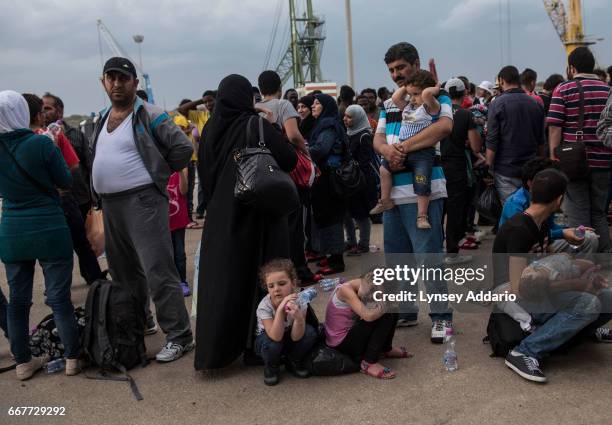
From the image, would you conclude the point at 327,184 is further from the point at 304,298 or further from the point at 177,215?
the point at 304,298

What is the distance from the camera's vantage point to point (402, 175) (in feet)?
12.5

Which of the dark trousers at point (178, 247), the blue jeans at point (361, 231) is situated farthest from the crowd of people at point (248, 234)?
the blue jeans at point (361, 231)

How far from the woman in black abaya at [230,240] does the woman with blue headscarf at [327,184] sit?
6.35 ft

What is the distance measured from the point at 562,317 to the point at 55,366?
3167mm

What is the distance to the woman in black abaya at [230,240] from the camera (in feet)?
11.3

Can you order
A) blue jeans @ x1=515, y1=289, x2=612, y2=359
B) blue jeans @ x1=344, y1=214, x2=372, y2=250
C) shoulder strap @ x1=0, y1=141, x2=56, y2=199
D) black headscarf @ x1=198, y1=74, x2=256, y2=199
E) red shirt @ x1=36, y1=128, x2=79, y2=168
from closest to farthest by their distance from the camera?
blue jeans @ x1=515, y1=289, x2=612, y2=359
shoulder strap @ x1=0, y1=141, x2=56, y2=199
black headscarf @ x1=198, y1=74, x2=256, y2=199
red shirt @ x1=36, y1=128, x2=79, y2=168
blue jeans @ x1=344, y1=214, x2=372, y2=250

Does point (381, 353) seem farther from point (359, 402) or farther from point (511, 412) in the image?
point (511, 412)

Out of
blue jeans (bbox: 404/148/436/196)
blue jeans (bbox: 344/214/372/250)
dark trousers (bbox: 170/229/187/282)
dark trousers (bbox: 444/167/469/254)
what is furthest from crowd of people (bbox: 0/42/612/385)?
blue jeans (bbox: 344/214/372/250)

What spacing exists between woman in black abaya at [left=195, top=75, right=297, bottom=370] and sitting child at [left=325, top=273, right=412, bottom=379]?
497 mm

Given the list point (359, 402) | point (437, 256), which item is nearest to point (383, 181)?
point (437, 256)

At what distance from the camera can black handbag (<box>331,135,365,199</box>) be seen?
5461 millimetres

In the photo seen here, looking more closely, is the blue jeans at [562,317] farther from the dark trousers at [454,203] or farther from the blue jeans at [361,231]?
the blue jeans at [361,231]

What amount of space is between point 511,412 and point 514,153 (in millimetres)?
2863

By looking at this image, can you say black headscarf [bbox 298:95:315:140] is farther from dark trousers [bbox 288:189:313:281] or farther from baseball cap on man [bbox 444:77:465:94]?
baseball cap on man [bbox 444:77:465:94]
